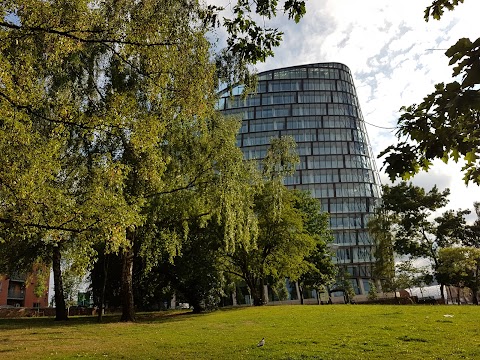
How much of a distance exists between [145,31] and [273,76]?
93266 millimetres

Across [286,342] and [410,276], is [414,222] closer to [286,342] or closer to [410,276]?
[410,276]

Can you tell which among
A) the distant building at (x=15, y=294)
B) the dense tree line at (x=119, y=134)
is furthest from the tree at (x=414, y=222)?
the distant building at (x=15, y=294)

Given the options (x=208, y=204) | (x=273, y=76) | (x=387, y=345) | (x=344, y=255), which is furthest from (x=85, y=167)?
(x=273, y=76)

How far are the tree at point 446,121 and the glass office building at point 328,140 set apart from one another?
8133 cm

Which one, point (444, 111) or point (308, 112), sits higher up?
point (308, 112)

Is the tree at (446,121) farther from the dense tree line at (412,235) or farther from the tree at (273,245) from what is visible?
the dense tree line at (412,235)

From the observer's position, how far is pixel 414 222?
1619 inches

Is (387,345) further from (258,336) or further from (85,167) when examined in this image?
(85,167)

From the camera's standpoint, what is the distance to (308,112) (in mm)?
95812

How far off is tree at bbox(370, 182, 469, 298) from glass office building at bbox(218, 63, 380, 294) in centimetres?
3970

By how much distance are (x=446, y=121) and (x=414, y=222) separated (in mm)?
41001

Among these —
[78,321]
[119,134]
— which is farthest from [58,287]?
[119,134]

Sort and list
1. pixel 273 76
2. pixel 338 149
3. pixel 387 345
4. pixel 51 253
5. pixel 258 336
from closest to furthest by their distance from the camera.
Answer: pixel 387 345 → pixel 258 336 → pixel 51 253 → pixel 338 149 → pixel 273 76

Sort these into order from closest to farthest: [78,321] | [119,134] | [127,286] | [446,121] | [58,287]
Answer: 1. [446,121]
2. [119,134]
3. [127,286]
4. [78,321]
5. [58,287]
